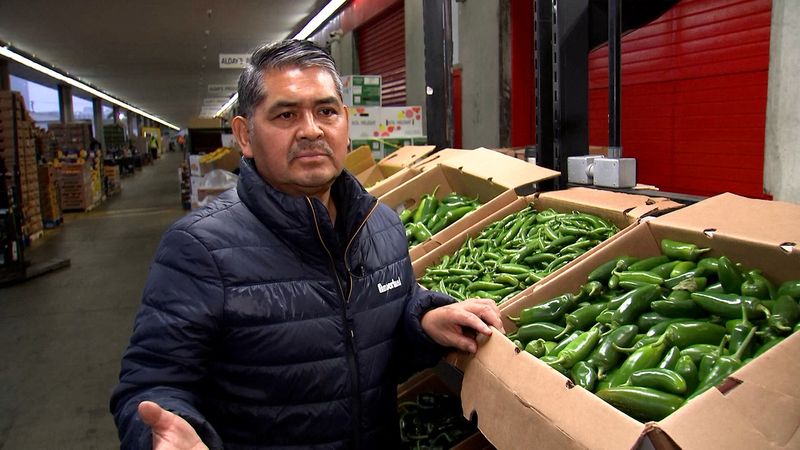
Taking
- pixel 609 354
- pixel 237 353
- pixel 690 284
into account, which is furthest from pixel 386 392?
pixel 690 284

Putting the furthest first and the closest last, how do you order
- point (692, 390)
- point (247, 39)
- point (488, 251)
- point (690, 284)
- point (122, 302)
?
point (247, 39) → point (122, 302) → point (488, 251) → point (690, 284) → point (692, 390)

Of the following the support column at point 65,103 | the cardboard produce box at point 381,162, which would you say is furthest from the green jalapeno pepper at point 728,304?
the support column at point 65,103

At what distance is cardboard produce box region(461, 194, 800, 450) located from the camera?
1.13m

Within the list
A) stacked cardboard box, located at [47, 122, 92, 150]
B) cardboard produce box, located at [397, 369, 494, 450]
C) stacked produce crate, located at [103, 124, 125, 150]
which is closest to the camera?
cardboard produce box, located at [397, 369, 494, 450]

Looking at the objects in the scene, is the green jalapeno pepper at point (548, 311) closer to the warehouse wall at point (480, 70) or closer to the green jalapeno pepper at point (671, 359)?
the green jalapeno pepper at point (671, 359)

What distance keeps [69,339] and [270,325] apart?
539cm

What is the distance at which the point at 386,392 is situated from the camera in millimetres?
1778

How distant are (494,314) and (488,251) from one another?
1.16m

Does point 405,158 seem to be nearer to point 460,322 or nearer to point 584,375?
point 460,322

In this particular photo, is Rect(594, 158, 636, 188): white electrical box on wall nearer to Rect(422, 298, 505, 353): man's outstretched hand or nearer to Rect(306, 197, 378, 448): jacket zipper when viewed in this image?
Rect(422, 298, 505, 353): man's outstretched hand

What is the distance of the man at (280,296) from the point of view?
1501mm

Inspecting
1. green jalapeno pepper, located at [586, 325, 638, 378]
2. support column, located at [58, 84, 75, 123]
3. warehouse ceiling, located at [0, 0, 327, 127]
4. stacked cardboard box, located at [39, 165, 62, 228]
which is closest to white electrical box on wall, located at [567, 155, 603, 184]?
green jalapeno pepper, located at [586, 325, 638, 378]

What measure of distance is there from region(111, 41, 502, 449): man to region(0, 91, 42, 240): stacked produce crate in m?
8.72

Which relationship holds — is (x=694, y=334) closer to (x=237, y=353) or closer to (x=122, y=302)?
(x=237, y=353)
